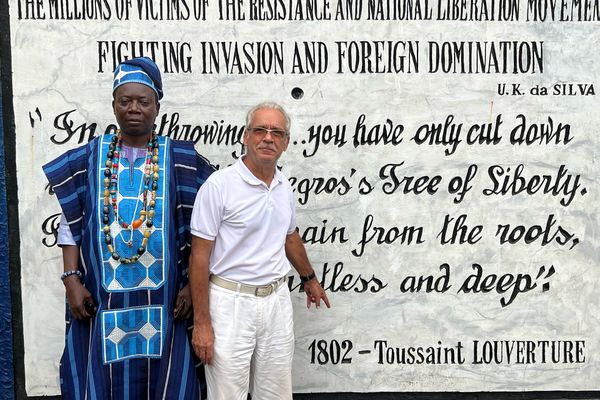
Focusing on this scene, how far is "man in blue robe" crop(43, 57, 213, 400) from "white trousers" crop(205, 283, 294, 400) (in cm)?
17

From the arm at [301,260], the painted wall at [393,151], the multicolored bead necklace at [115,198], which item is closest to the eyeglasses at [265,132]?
the multicolored bead necklace at [115,198]

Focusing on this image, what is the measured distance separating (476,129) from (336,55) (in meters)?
0.82

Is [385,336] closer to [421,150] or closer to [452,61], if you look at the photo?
[421,150]

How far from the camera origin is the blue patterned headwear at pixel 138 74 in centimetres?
285

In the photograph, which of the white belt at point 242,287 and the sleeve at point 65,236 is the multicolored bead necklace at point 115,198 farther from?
the white belt at point 242,287

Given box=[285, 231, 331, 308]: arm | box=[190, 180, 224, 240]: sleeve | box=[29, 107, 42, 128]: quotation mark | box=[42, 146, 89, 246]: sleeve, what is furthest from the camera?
box=[29, 107, 42, 128]: quotation mark

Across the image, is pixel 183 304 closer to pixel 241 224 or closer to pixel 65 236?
pixel 241 224

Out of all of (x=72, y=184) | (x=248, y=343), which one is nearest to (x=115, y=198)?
(x=72, y=184)

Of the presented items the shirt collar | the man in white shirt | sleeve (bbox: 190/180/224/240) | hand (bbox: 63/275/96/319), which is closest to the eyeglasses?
the man in white shirt

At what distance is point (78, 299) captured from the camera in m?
2.89

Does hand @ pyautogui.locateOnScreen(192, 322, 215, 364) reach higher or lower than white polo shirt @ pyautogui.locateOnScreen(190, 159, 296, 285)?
lower

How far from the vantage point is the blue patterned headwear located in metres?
2.85

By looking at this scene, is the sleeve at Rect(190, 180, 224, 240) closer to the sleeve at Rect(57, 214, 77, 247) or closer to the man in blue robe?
the man in blue robe

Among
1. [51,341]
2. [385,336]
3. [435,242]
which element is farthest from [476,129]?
[51,341]
